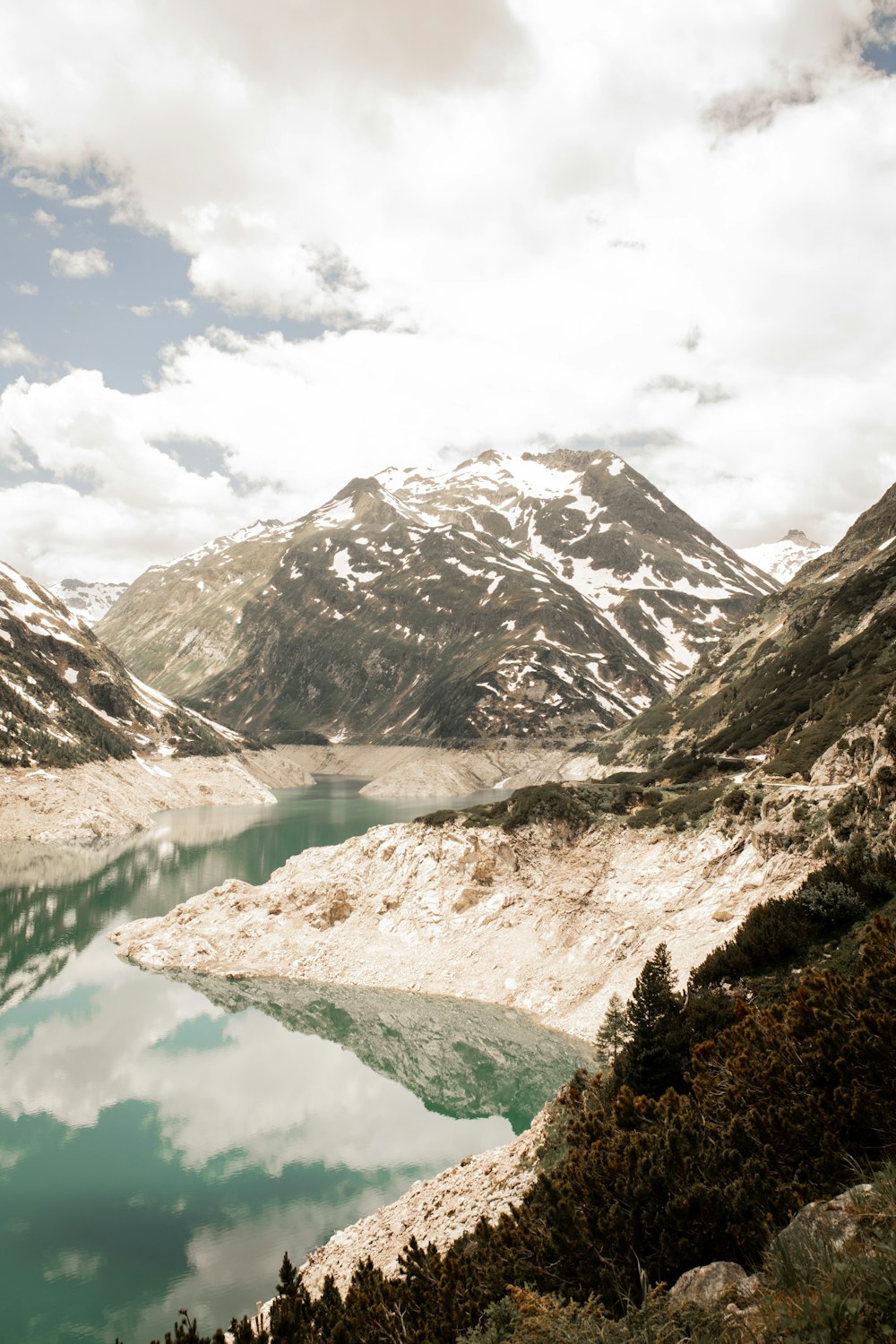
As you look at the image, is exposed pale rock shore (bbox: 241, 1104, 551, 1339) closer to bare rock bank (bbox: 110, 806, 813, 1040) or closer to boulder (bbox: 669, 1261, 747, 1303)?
boulder (bbox: 669, 1261, 747, 1303)

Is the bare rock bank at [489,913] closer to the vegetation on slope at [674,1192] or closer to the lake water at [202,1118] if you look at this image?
the lake water at [202,1118]

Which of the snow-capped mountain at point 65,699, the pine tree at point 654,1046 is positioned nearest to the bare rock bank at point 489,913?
the pine tree at point 654,1046

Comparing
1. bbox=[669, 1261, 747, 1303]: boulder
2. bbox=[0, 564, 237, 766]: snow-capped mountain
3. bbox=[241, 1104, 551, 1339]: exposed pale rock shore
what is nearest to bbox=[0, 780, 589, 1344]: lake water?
bbox=[241, 1104, 551, 1339]: exposed pale rock shore

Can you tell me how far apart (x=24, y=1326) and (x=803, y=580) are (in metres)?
144

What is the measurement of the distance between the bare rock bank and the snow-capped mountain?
246ft

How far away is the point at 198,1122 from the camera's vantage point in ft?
106

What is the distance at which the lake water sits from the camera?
2202cm

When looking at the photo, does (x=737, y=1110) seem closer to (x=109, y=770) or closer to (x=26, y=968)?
(x=26, y=968)

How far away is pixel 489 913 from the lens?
50750 mm

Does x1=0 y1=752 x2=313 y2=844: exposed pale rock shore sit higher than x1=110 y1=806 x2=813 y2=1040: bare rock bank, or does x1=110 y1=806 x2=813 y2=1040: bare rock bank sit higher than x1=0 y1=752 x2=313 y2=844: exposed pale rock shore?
x1=0 y1=752 x2=313 y2=844: exposed pale rock shore

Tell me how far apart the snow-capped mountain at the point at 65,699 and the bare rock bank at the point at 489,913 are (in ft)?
246

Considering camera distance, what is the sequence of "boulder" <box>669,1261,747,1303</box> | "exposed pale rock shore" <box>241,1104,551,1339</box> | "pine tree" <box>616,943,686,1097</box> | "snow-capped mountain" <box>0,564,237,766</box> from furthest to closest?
"snow-capped mountain" <box>0,564,237,766</box>, "exposed pale rock shore" <box>241,1104,551,1339</box>, "pine tree" <box>616,943,686,1097</box>, "boulder" <box>669,1261,747,1303</box>

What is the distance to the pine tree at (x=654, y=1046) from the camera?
59.0 feet

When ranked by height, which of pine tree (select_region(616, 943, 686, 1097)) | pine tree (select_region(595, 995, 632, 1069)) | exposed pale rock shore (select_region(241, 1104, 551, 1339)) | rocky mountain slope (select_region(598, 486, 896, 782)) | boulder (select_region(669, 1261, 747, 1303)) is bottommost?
exposed pale rock shore (select_region(241, 1104, 551, 1339))
